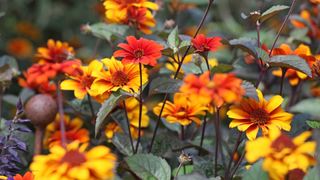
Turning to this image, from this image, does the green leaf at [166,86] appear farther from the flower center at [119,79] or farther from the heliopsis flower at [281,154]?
the heliopsis flower at [281,154]

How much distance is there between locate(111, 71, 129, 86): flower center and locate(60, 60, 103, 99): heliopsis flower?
0.22 ft

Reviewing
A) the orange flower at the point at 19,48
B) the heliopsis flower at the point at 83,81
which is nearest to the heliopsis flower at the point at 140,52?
the heliopsis flower at the point at 83,81

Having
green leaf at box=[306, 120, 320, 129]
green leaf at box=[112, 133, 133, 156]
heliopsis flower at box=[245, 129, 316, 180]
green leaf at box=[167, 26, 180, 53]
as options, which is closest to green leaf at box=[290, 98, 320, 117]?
heliopsis flower at box=[245, 129, 316, 180]

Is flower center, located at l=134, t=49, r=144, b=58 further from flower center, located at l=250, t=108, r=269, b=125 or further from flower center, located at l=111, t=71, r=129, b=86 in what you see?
flower center, located at l=250, t=108, r=269, b=125

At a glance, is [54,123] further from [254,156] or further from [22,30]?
[22,30]

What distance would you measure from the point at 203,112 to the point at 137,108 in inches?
6.6

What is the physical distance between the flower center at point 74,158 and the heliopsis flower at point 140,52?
247 millimetres

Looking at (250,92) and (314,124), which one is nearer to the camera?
(250,92)

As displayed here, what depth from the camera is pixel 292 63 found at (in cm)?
108

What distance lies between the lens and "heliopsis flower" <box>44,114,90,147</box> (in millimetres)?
1312

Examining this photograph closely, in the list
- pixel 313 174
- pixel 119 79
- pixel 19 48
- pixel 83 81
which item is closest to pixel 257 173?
pixel 313 174

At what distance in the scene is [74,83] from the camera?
1.18 metres

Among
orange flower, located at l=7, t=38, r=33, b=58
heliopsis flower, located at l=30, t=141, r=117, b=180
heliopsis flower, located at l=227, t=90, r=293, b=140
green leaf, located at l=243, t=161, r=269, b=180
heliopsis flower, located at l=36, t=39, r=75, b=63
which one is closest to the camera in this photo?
heliopsis flower, located at l=30, t=141, r=117, b=180

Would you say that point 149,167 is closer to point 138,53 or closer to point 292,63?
point 138,53
